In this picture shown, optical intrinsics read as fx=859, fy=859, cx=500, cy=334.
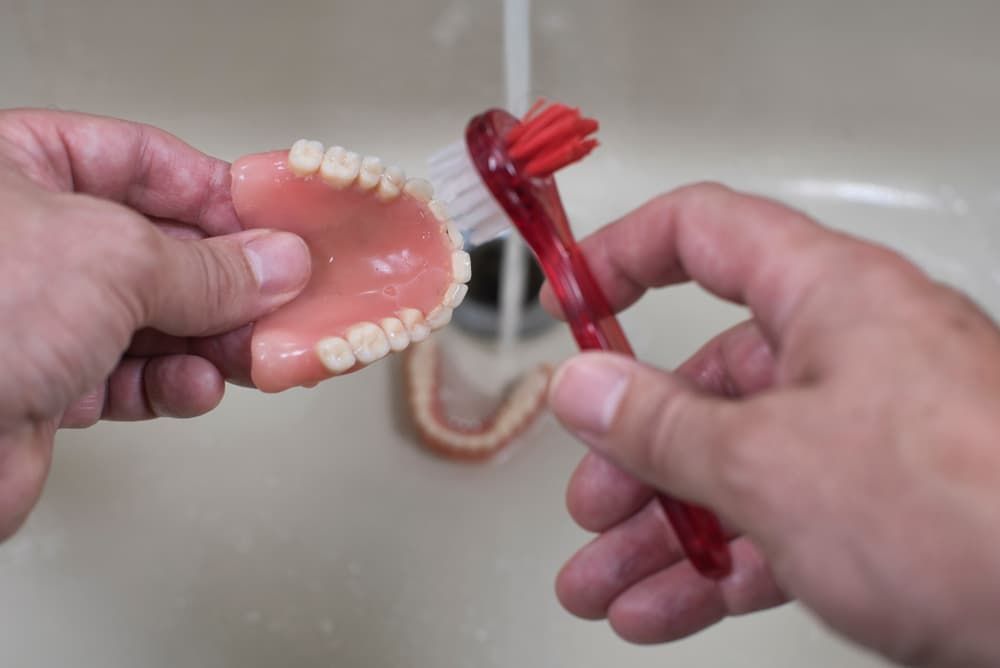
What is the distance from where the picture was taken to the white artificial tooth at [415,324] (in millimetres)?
657

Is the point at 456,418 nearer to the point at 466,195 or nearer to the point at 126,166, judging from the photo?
the point at 466,195

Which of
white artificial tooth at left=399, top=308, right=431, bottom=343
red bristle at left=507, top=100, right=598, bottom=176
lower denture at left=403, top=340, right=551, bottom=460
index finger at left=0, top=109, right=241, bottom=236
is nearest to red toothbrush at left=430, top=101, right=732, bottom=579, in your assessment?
red bristle at left=507, top=100, right=598, bottom=176

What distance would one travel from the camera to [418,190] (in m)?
0.68

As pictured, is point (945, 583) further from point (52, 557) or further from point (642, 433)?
point (52, 557)

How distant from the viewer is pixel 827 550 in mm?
429

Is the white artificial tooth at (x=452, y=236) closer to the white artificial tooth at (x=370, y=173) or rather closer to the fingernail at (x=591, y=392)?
the white artificial tooth at (x=370, y=173)

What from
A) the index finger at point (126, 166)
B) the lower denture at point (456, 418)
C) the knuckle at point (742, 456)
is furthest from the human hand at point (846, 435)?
the lower denture at point (456, 418)

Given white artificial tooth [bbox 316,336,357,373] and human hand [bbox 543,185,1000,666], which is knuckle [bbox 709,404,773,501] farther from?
white artificial tooth [bbox 316,336,357,373]

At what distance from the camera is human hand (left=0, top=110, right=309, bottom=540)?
518 millimetres

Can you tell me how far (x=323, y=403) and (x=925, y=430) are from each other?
0.83 meters

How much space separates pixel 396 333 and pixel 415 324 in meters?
0.02

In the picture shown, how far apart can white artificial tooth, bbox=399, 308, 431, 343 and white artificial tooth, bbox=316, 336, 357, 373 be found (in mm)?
47

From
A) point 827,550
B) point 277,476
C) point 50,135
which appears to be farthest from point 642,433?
point 277,476

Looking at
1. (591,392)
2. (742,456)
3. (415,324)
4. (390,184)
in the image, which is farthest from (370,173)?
(742,456)
